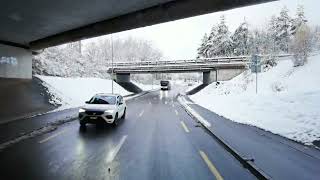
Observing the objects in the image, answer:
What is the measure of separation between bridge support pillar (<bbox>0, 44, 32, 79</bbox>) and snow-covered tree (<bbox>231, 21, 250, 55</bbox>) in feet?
233

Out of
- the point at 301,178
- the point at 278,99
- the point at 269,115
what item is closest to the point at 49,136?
the point at 301,178

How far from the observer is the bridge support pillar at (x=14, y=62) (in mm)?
30188

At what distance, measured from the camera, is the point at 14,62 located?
32188mm

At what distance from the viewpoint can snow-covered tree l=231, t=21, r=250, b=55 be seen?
96.6 metres

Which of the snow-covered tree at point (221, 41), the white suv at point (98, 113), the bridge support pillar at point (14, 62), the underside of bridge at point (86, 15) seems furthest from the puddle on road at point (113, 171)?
the snow-covered tree at point (221, 41)

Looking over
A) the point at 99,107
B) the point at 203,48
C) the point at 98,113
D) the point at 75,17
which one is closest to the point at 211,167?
the point at 98,113

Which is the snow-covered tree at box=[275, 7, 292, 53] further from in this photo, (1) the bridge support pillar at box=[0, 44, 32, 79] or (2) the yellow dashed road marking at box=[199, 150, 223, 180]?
(2) the yellow dashed road marking at box=[199, 150, 223, 180]

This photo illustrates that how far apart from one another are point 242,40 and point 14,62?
2957 inches

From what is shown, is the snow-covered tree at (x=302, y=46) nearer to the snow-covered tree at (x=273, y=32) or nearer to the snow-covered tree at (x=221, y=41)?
the snow-covered tree at (x=273, y=32)

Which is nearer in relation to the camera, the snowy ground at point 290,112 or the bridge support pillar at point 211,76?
the snowy ground at point 290,112

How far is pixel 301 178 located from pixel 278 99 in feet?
49.0

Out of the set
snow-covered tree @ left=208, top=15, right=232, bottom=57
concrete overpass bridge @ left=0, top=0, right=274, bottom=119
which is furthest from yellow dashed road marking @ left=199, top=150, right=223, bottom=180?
snow-covered tree @ left=208, top=15, right=232, bottom=57

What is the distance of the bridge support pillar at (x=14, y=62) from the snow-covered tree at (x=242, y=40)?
233ft

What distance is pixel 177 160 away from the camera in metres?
9.75
